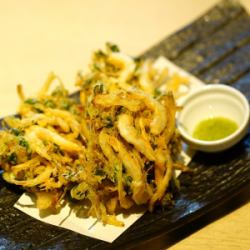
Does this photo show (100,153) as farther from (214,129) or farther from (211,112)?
(211,112)

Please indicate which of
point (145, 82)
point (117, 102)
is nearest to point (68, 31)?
point (145, 82)

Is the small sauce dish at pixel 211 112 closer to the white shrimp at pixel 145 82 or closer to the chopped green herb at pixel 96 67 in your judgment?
the white shrimp at pixel 145 82

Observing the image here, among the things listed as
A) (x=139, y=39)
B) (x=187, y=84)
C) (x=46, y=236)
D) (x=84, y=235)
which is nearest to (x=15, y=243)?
(x=46, y=236)

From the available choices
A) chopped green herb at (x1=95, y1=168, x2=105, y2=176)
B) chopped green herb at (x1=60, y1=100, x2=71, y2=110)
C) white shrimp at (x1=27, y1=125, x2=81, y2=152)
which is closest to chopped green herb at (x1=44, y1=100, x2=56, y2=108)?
chopped green herb at (x1=60, y1=100, x2=71, y2=110)

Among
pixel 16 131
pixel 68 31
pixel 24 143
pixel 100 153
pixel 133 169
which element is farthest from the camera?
pixel 68 31

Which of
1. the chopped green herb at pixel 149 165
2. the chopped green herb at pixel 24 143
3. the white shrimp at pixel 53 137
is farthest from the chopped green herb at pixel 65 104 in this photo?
the chopped green herb at pixel 149 165

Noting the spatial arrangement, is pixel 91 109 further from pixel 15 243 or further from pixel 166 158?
pixel 15 243
